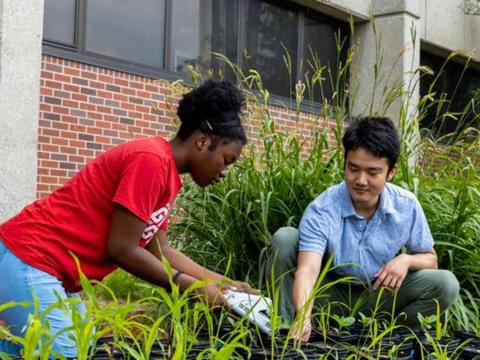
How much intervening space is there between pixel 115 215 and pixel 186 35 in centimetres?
599

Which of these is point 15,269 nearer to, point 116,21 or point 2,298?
point 2,298

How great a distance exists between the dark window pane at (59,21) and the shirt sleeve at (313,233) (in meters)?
4.31

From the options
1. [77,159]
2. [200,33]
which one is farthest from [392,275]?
[200,33]

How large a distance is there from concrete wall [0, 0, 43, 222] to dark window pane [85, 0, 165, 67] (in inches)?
46.1

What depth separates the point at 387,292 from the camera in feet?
12.7

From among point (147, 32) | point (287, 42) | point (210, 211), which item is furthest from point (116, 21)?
point (210, 211)

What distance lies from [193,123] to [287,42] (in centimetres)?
716

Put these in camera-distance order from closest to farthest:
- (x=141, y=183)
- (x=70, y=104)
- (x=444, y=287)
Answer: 1. (x=141, y=183)
2. (x=444, y=287)
3. (x=70, y=104)

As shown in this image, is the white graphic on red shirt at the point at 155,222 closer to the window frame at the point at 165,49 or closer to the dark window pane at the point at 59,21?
the window frame at the point at 165,49

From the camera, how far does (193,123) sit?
10.1ft

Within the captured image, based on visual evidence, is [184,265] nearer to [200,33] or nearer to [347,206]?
[347,206]

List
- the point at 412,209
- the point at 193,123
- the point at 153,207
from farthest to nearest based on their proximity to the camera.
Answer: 1. the point at 412,209
2. the point at 193,123
3. the point at 153,207

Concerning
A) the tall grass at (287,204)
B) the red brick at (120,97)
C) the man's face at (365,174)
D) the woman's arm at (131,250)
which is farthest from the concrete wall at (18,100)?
the woman's arm at (131,250)

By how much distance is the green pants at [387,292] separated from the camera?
12.4 feet
